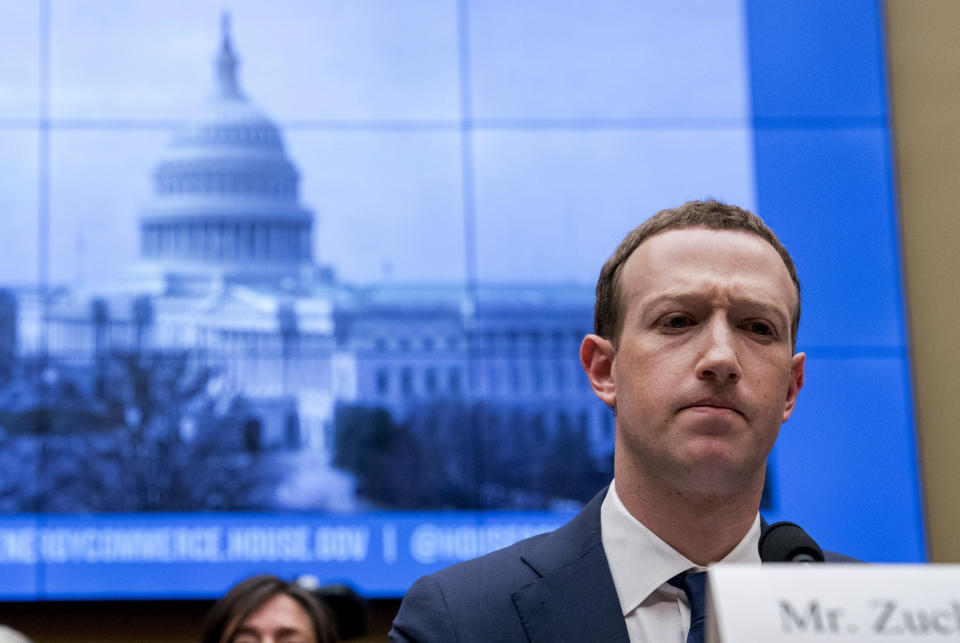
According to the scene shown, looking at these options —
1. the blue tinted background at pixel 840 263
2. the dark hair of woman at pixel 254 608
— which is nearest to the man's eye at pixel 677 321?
the dark hair of woman at pixel 254 608

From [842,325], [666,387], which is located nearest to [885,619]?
[666,387]

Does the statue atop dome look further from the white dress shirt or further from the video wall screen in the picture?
the white dress shirt

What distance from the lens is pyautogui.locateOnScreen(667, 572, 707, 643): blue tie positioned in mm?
1457

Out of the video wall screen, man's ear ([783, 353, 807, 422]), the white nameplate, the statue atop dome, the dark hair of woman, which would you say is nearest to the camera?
the white nameplate

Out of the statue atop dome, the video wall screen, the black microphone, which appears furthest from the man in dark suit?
the statue atop dome

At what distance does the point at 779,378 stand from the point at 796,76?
14.3ft

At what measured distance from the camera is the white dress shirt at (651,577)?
1.52m

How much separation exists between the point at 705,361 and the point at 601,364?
0.94 ft

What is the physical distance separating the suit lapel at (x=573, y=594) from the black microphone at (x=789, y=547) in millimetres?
307

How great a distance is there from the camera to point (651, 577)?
1541mm

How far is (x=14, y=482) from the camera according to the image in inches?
201

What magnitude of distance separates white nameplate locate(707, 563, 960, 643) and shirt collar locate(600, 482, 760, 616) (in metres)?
0.52

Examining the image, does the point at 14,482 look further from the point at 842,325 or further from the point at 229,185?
the point at 842,325

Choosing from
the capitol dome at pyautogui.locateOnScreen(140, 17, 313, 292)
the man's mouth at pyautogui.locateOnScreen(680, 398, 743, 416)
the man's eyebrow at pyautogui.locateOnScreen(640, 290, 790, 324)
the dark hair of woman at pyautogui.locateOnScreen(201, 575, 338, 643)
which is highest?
the capitol dome at pyautogui.locateOnScreen(140, 17, 313, 292)
